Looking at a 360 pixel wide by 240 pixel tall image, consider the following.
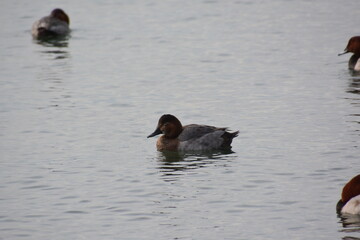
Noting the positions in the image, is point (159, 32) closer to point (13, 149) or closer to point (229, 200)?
point (13, 149)

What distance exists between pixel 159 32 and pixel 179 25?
57.8 inches

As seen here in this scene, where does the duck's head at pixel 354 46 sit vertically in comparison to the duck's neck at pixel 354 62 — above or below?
above

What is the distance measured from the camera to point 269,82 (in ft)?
75.6

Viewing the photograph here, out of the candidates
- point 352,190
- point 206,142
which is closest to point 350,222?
point 352,190

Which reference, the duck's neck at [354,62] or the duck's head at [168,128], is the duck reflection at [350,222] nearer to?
the duck's head at [168,128]

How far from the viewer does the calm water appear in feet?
43.1

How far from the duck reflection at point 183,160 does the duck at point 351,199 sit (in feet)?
11.8

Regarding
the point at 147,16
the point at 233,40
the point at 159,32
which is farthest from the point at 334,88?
the point at 147,16

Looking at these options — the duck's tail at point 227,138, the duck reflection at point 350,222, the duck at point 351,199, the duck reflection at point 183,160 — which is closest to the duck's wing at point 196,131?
the duck's tail at point 227,138

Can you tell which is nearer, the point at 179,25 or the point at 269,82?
the point at 269,82

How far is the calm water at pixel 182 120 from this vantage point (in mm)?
13148

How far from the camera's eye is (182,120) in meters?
19.6

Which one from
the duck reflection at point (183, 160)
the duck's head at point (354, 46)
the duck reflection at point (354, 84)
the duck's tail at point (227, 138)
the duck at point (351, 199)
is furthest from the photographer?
the duck's head at point (354, 46)

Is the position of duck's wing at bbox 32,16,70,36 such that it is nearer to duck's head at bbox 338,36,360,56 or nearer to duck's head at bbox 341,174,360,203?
duck's head at bbox 338,36,360,56
